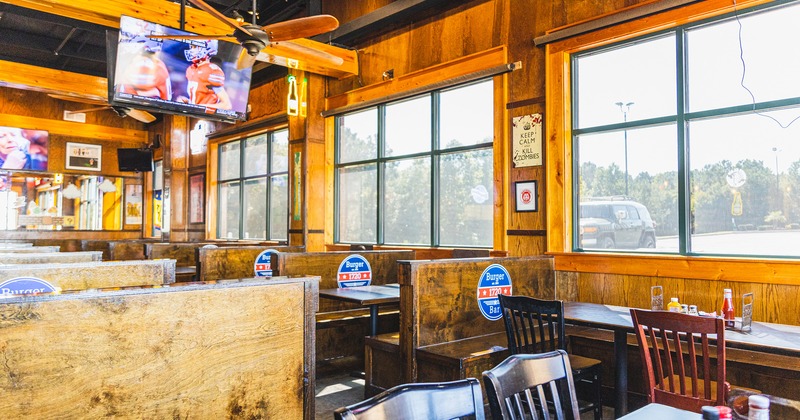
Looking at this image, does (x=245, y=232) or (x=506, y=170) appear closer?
(x=506, y=170)

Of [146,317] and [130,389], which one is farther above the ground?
[146,317]

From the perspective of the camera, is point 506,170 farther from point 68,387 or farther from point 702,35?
point 68,387

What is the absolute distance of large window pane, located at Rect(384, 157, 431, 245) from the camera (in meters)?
6.58

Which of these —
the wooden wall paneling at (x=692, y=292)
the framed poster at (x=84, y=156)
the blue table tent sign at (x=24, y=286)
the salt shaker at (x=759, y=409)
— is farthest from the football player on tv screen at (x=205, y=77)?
the framed poster at (x=84, y=156)

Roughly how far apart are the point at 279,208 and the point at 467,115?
162 inches

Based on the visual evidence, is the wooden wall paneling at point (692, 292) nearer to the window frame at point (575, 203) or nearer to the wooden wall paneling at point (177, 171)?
the window frame at point (575, 203)

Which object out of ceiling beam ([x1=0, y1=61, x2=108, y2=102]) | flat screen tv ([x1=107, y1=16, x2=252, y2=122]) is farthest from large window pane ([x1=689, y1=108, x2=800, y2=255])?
ceiling beam ([x1=0, y1=61, x2=108, y2=102])

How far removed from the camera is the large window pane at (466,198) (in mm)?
5867

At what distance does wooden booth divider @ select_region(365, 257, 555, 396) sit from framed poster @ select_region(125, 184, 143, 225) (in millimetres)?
10153

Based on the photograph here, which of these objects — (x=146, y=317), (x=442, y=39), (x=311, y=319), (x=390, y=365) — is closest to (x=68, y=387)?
(x=146, y=317)

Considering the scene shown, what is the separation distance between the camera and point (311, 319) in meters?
2.88

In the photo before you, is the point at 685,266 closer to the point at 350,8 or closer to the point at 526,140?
the point at 526,140

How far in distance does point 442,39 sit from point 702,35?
289 cm

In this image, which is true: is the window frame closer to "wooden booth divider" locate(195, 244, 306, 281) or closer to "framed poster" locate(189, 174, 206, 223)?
"wooden booth divider" locate(195, 244, 306, 281)
